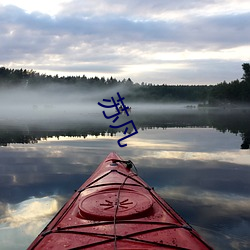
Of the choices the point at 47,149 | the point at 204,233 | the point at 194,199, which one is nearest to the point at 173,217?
the point at 204,233

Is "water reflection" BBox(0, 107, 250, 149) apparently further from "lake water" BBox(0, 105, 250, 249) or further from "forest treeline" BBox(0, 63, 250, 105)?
"forest treeline" BBox(0, 63, 250, 105)

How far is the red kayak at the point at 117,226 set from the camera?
165 inches

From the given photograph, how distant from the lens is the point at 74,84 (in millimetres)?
166000

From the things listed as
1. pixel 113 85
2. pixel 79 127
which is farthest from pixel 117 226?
pixel 113 85

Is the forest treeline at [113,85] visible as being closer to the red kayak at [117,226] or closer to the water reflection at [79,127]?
the water reflection at [79,127]

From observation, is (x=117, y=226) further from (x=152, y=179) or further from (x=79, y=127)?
(x=79, y=127)

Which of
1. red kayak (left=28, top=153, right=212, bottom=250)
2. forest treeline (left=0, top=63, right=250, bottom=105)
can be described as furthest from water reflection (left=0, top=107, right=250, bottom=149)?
forest treeline (left=0, top=63, right=250, bottom=105)

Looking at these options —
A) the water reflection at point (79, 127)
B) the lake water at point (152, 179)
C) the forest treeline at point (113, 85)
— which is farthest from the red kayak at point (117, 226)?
the forest treeline at point (113, 85)

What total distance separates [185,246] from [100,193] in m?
2.47

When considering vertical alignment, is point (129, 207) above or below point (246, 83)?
below

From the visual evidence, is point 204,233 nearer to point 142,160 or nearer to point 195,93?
point 142,160

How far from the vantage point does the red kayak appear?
4.19m

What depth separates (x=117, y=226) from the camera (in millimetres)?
4633

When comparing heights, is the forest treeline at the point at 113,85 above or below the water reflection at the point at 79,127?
above
